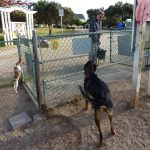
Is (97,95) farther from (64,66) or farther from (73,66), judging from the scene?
(64,66)

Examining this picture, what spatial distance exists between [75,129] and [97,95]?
0.81m

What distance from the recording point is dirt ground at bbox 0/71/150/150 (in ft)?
10.3

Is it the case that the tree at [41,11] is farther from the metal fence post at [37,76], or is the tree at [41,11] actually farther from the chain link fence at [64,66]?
the metal fence post at [37,76]

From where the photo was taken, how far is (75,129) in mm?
3527

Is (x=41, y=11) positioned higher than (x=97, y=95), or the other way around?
(x=41, y=11)

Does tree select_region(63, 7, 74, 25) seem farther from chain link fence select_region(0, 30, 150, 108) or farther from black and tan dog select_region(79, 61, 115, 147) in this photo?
black and tan dog select_region(79, 61, 115, 147)

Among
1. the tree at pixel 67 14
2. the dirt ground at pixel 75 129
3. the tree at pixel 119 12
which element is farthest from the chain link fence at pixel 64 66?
the tree at pixel 119 12

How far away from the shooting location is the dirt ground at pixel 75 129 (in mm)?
3140

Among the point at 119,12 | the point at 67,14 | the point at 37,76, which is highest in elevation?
the point at 119,12

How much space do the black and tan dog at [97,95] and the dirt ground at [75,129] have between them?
0.24 metres

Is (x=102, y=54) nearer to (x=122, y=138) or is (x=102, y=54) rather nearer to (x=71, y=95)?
(x=71, y=95)

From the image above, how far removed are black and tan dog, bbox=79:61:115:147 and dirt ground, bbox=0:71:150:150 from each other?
24cm

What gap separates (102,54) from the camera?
23.2 feet

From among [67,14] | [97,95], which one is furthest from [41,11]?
[97,95]
